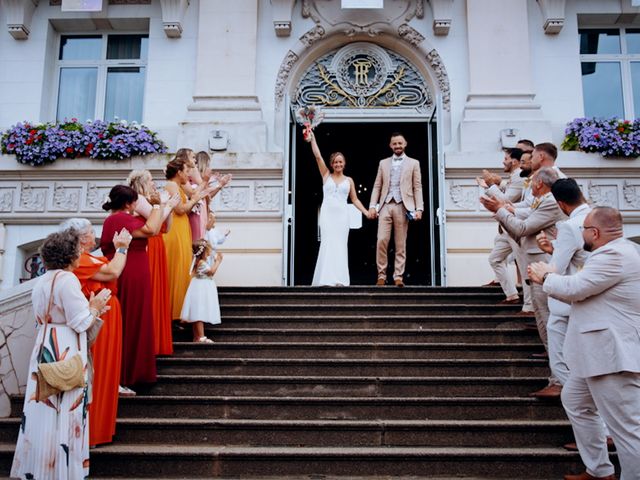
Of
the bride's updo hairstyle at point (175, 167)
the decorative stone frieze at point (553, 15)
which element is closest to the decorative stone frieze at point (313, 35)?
the decorative stone frieze at point (553, 15)

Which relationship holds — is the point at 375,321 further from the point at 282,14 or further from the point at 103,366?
the point at 282,14

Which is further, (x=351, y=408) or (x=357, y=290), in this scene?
(x=357, y=290)

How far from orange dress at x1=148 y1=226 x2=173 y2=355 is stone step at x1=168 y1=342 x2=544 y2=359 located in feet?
0.84

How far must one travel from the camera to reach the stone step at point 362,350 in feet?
20.6

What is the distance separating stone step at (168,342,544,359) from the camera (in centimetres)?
629

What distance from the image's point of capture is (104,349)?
4.90 meters

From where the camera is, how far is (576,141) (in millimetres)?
10570

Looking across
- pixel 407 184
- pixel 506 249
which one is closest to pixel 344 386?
pixel 506 249

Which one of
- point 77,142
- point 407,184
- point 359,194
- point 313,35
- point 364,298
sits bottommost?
point 364,298

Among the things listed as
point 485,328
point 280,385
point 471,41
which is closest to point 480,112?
point 471,41

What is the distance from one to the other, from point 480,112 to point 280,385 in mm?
6874

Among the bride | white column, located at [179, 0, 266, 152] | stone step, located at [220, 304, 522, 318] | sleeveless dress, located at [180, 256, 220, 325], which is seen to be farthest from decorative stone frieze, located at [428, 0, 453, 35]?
sleeveless dress, located at [180, 256, 220, 325]

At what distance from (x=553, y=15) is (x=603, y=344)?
29.0 ft

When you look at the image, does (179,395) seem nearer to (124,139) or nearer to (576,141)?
(124,139)
